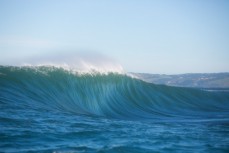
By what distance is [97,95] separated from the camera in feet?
44.4

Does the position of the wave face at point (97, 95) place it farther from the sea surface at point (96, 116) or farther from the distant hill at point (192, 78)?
the distant hill at point (192, 78)

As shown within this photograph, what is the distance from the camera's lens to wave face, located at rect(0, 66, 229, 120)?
9.41m

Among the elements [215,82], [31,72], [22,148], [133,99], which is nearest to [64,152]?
[22,148]

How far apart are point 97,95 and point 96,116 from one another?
4838mm

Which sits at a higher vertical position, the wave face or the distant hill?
the distant hill

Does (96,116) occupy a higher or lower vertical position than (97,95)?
lower

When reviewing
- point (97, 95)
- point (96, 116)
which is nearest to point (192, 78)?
point (97, 95)

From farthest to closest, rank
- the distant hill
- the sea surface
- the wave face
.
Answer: the distant hill → the wave face → the sea surface

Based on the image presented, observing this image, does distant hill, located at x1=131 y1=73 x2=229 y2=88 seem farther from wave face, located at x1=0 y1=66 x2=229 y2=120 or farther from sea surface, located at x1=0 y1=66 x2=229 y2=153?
sea surface, located at x1=0 y1=66 x2=229 y2=153

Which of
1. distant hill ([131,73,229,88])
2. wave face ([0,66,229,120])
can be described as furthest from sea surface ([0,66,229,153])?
distant hill ([131,73,229,88])

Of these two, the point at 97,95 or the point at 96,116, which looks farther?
the point at 97,95

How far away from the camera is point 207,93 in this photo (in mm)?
20906

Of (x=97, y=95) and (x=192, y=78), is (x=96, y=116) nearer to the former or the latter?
(x=97, y=95)

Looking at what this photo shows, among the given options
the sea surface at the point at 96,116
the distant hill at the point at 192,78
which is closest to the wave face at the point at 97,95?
the sea surface at the point at 96,116
